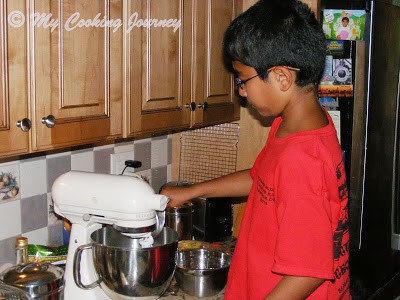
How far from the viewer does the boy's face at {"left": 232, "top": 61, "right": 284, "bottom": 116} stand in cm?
142

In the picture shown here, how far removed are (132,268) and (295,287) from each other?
388 millimetres

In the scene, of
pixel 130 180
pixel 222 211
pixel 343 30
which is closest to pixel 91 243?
pixel 130 180

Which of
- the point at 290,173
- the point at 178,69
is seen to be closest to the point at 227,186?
the point at 178,69

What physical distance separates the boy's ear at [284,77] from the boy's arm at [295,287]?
43 centimetres

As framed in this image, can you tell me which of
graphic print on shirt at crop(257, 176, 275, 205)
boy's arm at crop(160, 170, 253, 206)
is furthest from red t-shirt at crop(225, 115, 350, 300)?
boy's arm at crop(160, 170, 253, 206)

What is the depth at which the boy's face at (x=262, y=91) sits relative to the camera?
4.67ft

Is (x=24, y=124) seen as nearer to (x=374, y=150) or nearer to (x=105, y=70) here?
(x=105, y=70)

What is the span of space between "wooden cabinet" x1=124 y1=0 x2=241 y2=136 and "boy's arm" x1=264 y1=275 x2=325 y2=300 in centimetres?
60

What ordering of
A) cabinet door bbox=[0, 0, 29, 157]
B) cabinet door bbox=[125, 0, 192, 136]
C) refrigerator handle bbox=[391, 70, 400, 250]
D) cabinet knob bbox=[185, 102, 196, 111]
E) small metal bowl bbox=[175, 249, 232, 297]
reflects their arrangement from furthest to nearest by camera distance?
refrigerator handle bbox=[391, 70, 400, 250] < cabinet knob bbox=[185, 102, 196, 111] < small metal bowl bbox=[175, 249, 232, 297] < cabinet door bbox=[125, 0, 192, 136] < cabinet door bbox=[0, 0, 29, 157]

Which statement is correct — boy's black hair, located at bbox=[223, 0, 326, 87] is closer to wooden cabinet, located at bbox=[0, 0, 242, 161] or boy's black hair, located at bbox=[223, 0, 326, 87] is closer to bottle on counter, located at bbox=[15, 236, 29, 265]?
wooden cabinet, located at bbox=[0, 0, 242, 161]

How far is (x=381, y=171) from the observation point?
2562 mm

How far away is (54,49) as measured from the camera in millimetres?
1348

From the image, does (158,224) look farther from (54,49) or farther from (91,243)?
(54,49)

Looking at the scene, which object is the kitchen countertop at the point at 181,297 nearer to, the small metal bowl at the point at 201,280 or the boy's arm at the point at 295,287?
the small metal bowl at the point at 201,280
